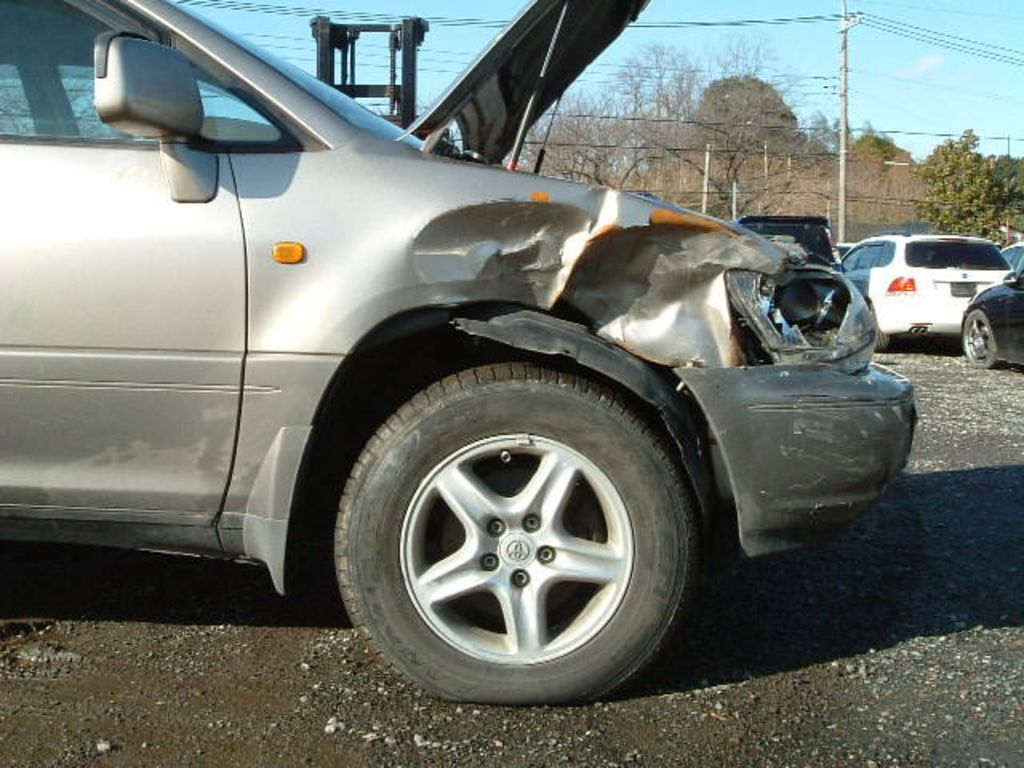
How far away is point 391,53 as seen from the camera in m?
7.69

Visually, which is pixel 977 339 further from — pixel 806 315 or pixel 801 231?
pixel 806 315

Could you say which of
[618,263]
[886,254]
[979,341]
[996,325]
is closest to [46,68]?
[618,263]

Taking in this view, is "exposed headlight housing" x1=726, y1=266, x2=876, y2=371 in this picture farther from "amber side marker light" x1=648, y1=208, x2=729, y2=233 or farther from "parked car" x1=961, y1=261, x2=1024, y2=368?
"parked car" x1=961, y1=261, x2=1024, y2=368

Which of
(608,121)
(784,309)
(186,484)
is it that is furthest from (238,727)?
(608,121)

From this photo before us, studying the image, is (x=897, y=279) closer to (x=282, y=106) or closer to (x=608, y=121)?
(x=608, y=121)

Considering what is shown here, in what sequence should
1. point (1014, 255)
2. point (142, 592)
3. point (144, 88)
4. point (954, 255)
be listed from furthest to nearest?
point (1014, 255) < point (954, 255) < point (142, 592) < point (144, 88)

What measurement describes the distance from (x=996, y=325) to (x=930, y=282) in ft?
7.50

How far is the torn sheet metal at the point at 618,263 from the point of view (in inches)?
116

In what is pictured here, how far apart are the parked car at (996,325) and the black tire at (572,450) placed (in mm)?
9589

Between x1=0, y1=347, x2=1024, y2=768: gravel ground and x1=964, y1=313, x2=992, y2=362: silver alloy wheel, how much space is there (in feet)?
27.8

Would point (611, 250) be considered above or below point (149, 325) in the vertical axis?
above

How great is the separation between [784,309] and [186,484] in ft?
5.89

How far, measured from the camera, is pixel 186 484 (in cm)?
301

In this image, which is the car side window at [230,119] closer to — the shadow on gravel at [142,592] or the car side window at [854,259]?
the shadow on gravel at [142,592]
